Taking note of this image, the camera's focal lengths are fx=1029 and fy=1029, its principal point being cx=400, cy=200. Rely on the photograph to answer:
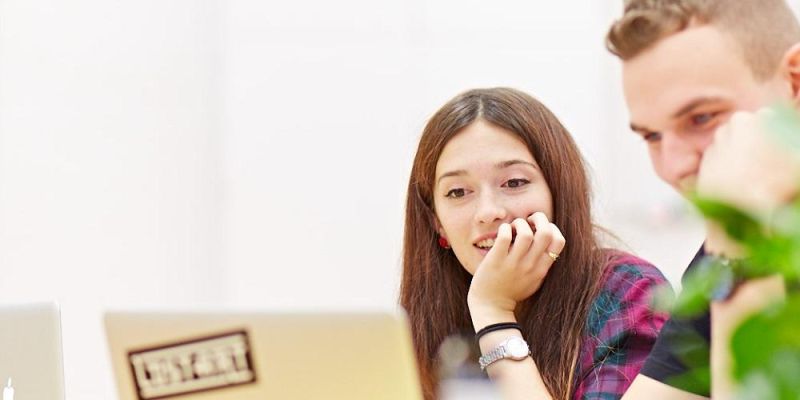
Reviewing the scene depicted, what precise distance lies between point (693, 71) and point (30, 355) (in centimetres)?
85

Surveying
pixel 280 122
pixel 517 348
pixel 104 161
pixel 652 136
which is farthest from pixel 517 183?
pixel 104 161

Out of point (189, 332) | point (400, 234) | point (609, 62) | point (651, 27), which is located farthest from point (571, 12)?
point (189, 332)

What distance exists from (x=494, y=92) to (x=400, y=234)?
4.52 ft

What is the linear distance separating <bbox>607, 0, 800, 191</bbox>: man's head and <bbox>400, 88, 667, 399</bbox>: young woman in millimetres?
604

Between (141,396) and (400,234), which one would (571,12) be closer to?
(400,234)

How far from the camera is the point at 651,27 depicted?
3.52ft

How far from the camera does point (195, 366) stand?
0.91 m

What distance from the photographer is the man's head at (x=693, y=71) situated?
1028 millimetres

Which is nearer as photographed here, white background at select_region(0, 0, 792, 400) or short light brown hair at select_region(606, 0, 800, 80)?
short light brown hair at select_region(606, 0, 800, 80)

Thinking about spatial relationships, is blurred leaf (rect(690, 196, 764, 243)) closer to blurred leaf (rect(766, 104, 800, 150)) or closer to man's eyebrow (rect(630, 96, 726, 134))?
blurred leaf (rect(766, 104, 800, 150))

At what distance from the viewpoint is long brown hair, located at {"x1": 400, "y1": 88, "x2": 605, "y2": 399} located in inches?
67.2

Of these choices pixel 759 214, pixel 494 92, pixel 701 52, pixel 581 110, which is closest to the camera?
pixel 759 214

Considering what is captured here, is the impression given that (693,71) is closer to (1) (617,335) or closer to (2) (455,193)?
(1) (617,335)

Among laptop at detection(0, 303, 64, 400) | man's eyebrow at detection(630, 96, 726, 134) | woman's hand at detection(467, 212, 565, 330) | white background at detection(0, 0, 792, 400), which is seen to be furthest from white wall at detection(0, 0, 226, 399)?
man's eyebrow at detection(630, 96, 726, 134)
